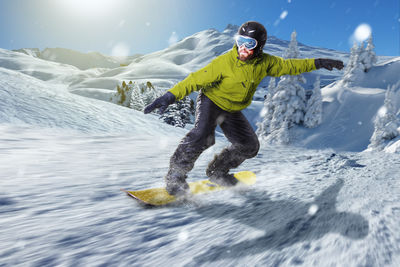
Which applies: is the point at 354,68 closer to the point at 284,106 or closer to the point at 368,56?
the point at 368,56

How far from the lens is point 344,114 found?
113 feet

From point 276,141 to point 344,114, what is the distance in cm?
1316

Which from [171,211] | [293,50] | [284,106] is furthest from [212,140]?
[284,106]

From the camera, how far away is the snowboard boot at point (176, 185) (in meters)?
2.64

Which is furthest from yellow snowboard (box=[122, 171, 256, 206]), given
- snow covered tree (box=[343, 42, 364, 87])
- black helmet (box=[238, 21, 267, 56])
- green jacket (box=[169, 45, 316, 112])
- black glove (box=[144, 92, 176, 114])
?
snow covered tree (box=[343, 42, 364, 87])

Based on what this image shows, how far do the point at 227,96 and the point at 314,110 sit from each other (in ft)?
108

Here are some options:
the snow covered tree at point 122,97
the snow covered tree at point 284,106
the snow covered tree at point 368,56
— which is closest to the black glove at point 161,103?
the snow covered tree at point 284,106

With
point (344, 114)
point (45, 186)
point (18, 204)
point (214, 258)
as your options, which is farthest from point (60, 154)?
point (344, 114)

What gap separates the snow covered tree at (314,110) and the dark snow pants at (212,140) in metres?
32.3

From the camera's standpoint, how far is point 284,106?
1219 inches

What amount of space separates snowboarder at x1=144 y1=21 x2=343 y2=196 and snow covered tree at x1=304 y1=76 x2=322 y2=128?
31.8 meters

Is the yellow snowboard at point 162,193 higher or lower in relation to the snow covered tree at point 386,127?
lower

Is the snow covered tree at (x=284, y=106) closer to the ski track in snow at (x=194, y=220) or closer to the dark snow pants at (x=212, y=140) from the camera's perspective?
the dark snow pants at (x=212, y=140)

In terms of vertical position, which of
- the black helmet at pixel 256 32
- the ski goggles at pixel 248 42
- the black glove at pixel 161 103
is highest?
the black helmet at pixel 256 32
